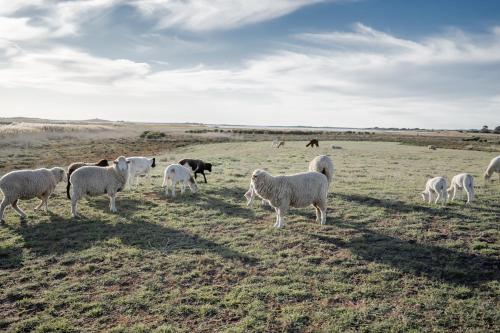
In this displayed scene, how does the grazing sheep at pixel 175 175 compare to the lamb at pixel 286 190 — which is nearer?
the lamb at pixel 286 190

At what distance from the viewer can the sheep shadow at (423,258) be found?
299 inches

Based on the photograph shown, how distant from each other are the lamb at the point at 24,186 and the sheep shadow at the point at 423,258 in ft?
32.9

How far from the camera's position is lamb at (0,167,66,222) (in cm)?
1142

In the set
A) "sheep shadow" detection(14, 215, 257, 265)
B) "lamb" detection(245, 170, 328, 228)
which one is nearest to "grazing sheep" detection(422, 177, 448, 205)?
"lamb" detection(245, 170, 328, 228)

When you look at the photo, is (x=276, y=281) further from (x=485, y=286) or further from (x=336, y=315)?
(x=485, y=286)

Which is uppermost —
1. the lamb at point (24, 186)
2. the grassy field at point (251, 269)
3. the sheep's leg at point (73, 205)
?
the lamb at point (24, 186)

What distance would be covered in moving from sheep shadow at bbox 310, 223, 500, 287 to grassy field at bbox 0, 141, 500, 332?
4cm

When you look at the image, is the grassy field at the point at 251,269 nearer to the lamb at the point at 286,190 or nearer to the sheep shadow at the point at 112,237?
the sheep shadow at the point at 112,237

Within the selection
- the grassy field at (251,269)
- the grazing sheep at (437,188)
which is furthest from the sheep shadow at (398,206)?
the grazing sheep at (437,188)

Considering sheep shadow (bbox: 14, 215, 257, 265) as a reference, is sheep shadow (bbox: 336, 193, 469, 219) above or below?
above

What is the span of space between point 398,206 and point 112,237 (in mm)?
10463

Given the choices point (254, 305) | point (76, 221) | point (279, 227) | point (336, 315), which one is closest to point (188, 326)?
point (254, 305)

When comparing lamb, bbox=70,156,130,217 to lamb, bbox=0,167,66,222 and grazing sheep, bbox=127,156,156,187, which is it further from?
grazing sheep, bbox=127,156,156,187

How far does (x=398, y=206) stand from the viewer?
13000mm
